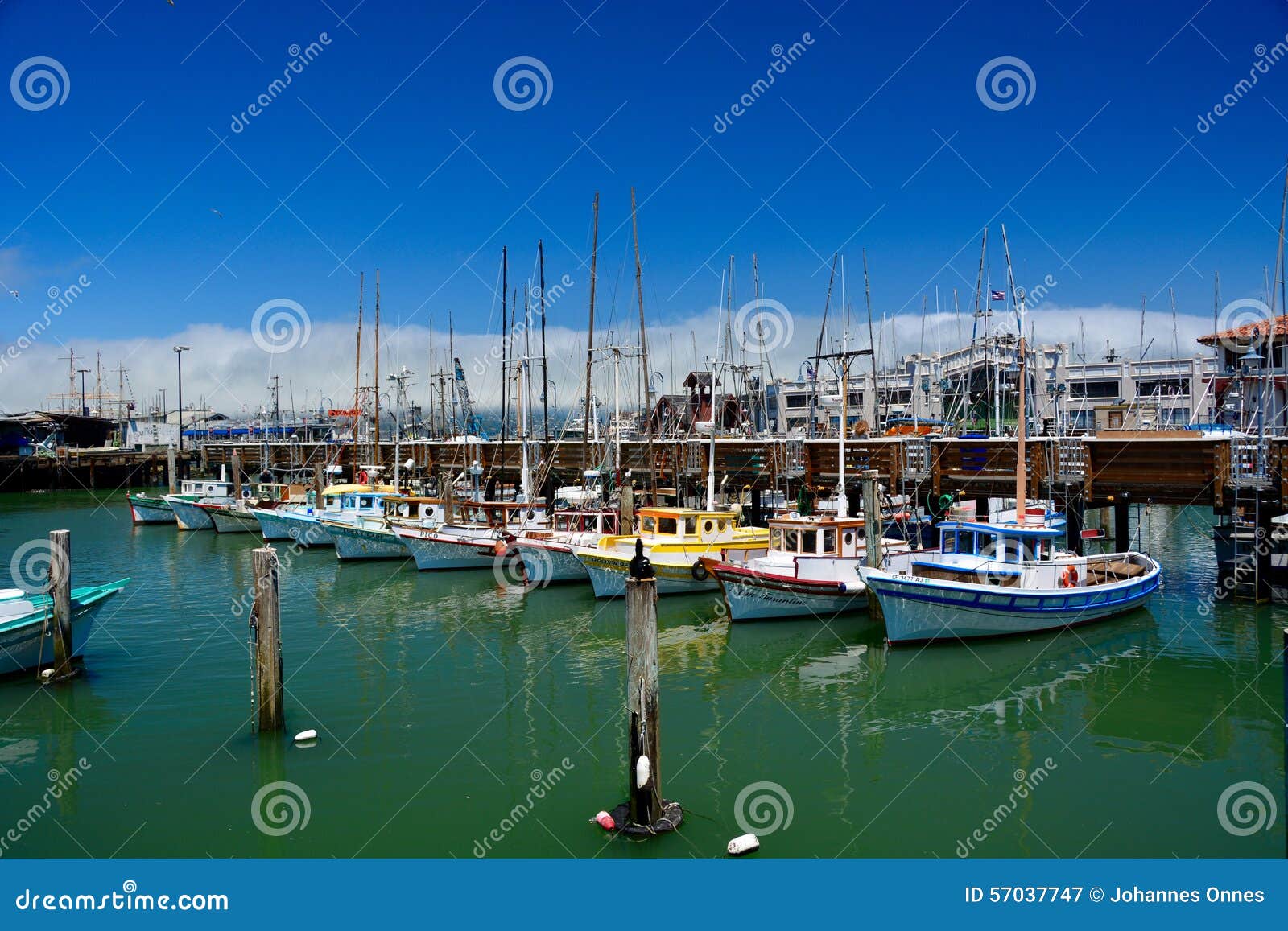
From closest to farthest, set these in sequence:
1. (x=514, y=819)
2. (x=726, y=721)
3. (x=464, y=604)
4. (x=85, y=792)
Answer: (x=514, y=819) < (x=85, y=792) < (x=726, y=721) < (x=464, y=604)

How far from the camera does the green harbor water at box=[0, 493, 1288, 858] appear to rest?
462 inches

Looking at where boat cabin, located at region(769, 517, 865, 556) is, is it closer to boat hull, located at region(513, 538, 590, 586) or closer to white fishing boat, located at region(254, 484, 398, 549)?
boat hull, located at region(513, 538, 590, 586)

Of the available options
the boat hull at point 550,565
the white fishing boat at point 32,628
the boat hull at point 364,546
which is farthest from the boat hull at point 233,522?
the white fishing boat at point 32,628

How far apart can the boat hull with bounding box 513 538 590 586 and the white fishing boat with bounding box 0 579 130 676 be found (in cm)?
1380

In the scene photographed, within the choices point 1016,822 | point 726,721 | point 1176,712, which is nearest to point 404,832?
point 726,721

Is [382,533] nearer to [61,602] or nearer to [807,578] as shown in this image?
[61,602]

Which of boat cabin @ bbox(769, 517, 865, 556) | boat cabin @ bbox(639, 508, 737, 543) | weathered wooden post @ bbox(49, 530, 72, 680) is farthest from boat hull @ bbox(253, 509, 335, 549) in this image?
boat cabin @ bbox(769, 517, 865, 556)

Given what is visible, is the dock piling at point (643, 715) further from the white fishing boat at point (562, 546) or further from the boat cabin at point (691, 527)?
the white fishing boat at point (562, 546)

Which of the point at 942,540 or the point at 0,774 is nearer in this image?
the point at 0,774

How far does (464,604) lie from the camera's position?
1098 inches

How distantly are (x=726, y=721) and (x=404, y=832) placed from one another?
635cm

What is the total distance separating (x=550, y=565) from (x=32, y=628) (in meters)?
15.4

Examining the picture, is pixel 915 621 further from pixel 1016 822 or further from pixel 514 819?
pixel 514 819

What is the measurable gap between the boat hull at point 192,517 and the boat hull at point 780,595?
128 ft
